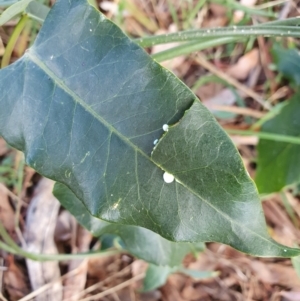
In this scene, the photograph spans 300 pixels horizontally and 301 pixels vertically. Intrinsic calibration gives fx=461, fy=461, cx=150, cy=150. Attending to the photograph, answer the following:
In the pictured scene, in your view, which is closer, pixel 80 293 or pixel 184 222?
pixel 184 222

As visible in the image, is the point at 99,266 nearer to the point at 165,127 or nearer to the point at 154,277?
the point at 154,277

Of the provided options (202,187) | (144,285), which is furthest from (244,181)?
(144,285)

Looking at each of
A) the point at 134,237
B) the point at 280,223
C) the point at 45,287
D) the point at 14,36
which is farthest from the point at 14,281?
the point at 280,223

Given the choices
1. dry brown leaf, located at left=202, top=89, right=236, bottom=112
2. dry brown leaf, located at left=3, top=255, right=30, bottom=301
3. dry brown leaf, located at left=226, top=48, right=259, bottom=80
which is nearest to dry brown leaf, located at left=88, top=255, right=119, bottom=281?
dry brown leaf, located at left=3, top=255, right=30, bottom=301

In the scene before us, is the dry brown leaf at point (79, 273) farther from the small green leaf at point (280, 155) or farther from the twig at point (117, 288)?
the small green leaf at point (280, 155)

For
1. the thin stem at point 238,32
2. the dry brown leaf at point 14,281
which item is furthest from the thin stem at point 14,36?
the dry brown leaf at point 14,281

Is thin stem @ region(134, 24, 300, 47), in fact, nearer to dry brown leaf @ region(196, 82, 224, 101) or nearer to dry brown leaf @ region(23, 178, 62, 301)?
dry brown leaf @ region(23, 178, 62, 301)

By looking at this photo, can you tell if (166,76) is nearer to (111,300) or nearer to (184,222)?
(184,222)
